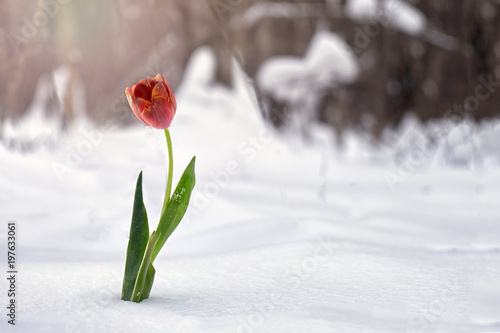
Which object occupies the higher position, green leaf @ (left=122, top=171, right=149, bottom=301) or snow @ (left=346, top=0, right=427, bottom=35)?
snow @ (left=346, top=0, right=427, bottom=35)

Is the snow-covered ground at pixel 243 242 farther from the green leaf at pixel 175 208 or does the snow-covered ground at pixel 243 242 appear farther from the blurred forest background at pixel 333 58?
the blurred forest background at pixel 333 58

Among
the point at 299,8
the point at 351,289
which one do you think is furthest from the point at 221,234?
the point at 299,8

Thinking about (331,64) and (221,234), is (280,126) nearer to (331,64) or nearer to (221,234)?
(331,64)

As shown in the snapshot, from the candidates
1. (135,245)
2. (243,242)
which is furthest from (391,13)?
(135,245)
